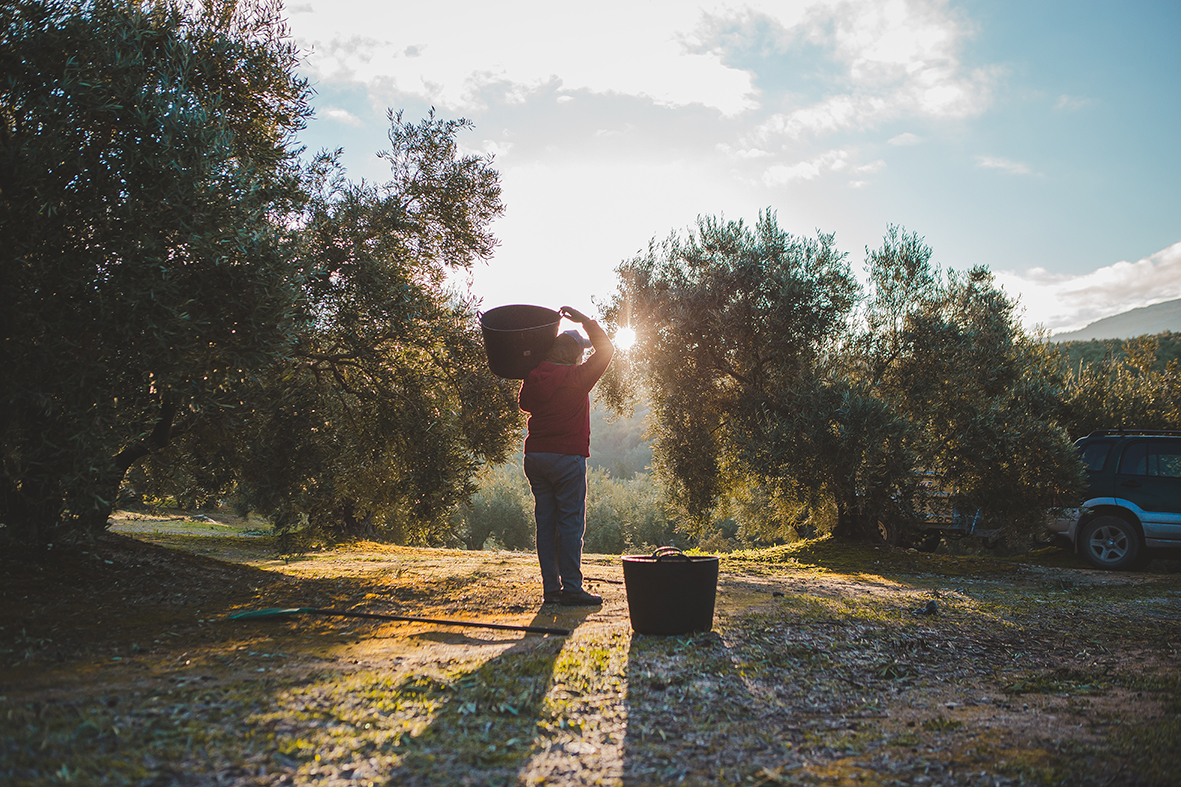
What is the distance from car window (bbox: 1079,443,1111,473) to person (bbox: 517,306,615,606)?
12474mm

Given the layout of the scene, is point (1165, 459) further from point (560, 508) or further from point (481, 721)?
point (481, 721)

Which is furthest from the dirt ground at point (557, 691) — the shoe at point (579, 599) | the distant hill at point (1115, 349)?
the distant hill at point (1115, 349)

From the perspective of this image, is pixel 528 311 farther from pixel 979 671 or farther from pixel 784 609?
pixel 979 671

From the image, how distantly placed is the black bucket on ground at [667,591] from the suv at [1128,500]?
1210 centimetres

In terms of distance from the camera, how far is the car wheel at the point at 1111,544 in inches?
512

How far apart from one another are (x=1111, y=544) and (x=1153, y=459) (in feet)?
6.33

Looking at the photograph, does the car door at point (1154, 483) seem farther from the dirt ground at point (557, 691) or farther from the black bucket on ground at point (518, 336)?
the black bucket on ground at point (518, 336)

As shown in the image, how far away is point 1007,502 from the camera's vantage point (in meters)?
13.8

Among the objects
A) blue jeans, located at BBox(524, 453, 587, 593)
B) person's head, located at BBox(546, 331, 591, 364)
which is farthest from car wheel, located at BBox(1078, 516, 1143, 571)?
person's head, located at BBox(546, 331, 591, 364)

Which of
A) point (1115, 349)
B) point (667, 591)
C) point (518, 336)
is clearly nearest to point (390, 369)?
point (518, 336)

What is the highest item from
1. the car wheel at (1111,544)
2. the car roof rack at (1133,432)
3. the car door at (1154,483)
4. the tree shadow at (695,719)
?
the car roof rack at (1133,432)

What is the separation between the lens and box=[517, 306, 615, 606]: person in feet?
22.0

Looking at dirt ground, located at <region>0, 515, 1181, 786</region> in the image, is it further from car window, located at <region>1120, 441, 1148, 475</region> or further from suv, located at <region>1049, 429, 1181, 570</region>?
car window, located at <region>1120, 441, 1148, 475</region>

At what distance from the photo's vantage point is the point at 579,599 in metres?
7.07
